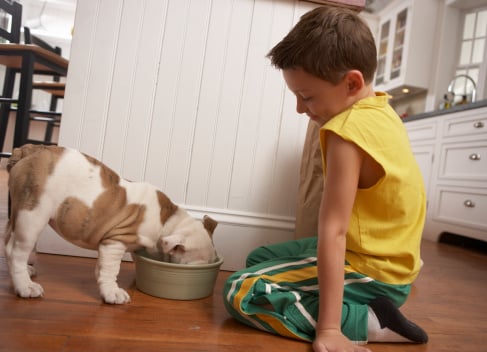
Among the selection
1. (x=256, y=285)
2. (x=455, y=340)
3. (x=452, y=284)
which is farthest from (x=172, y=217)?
(x=452, y=284)

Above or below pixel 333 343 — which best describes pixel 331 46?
above

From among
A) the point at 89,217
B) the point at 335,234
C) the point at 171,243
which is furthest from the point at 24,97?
the point at 335,234

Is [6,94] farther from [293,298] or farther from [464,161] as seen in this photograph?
[464,161]

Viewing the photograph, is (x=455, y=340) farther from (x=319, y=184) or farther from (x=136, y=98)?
(x=136, y=98)

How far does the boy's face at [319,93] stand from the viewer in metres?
0.84

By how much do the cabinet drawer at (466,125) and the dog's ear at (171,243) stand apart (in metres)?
2.43

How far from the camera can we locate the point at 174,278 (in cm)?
102

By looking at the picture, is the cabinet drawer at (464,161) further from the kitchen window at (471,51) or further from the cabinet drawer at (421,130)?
the kitchen window at (471,51)

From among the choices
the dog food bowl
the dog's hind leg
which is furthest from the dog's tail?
the dog food bowl

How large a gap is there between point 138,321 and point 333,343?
411 mm

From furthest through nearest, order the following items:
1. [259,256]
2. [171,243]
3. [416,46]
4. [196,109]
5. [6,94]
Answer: [416,46] < [6,94] < [196,109] < [259,256] < [171,243]

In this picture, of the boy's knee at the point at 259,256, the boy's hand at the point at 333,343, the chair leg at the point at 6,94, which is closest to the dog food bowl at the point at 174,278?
the boy's knee at the point at 259,256

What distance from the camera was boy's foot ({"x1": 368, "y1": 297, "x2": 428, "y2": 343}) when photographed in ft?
2.86

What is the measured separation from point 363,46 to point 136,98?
845mm
